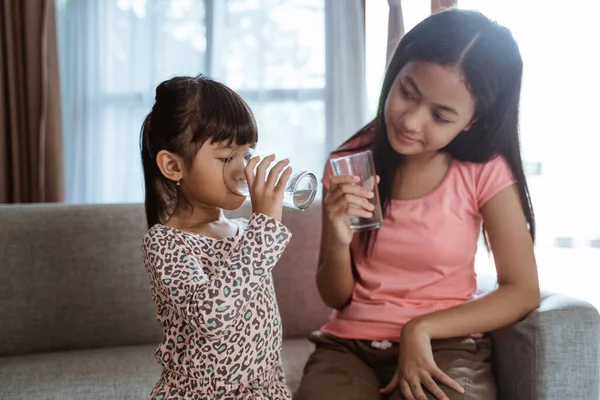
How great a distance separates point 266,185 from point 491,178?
0.54 meters

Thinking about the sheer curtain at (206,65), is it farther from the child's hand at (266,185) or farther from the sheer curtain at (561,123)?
the child's hand at (266,185)

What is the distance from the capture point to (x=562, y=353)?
125 cm

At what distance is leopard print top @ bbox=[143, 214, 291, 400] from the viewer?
1066mm

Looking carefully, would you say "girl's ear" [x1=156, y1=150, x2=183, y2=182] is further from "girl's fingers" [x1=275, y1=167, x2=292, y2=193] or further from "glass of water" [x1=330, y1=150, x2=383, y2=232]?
"glass of water" [x1=330, y1=150, x2=383, y2=232]

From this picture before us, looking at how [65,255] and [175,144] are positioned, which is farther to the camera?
[65,255]

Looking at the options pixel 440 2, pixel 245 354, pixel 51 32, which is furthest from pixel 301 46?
pixel 245 354

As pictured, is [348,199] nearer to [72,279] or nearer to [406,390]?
[406,390]

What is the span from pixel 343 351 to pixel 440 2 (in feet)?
4.91

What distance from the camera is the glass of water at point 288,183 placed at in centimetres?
117

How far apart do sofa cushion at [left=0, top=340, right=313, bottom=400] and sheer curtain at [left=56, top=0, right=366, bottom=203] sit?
1.38 meters

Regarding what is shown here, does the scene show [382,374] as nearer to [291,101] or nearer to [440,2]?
[440,2]

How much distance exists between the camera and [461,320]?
1326 millimetres

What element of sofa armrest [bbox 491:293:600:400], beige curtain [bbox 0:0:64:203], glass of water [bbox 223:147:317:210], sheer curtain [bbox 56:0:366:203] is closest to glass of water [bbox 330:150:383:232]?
glass of water [bbox 223:147:317:210]

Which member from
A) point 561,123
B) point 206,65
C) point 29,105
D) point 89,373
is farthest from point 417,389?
point 29,105
